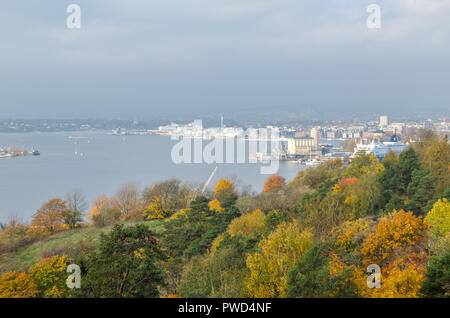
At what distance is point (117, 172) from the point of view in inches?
1481

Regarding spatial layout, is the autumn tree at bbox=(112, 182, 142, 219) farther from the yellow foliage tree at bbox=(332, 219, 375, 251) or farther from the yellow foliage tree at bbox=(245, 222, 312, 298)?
the yellow foliage tree at bbox=(245, 222, 312, 298)

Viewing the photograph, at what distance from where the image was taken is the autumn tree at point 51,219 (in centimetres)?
1600

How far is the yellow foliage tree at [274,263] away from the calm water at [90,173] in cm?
1980

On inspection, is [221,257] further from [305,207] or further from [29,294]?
[305,207]

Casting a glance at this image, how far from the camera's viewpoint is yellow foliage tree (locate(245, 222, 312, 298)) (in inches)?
223

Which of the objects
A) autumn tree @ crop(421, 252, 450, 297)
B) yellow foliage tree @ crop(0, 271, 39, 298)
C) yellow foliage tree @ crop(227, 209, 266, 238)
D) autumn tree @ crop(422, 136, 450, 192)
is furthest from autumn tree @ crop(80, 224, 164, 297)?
autumn tree @ crop(422, 136, 450, 192)

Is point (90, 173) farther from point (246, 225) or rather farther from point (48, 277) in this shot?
point (48, 277)

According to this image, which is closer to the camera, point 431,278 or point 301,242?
point 431,278

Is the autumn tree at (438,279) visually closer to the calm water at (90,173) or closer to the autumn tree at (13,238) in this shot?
the autumn tree at (13,238)

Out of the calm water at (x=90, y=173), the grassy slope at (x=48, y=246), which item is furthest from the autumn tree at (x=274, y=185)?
the grassy slope at (x=48, y=246)

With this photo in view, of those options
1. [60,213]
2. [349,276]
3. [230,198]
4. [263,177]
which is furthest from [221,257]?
[263,177]

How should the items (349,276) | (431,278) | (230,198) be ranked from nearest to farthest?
(431,278)
(349,276)
(230,198)

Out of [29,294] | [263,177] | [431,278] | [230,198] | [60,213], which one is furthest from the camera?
[263,177]
